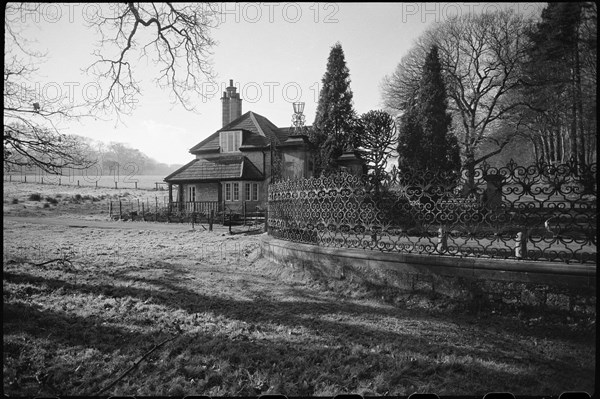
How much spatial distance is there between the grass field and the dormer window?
22.7 m

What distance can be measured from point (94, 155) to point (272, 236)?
4949mm

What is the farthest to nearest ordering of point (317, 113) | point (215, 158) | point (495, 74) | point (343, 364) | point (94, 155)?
1. point (215, 158)
2. point (317, 113)
3. point (495, 74)
4. point (94, 155)
5. point (343, 364)

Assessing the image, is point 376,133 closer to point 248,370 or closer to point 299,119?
point 299,119

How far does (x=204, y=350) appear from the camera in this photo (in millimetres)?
3779

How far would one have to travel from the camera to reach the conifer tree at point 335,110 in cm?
2403

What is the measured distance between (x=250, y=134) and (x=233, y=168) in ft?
12.8

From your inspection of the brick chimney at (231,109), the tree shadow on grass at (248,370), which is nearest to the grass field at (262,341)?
the tree shadow on grass at (248,370)

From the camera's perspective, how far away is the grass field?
10.3 feet

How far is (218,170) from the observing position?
90.0ft

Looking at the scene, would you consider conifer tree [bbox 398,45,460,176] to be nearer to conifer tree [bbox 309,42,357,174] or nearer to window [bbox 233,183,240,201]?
conifer tree [bbox 309,42,357,174]

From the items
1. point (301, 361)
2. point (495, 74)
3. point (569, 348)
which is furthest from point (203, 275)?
point (495, 74)

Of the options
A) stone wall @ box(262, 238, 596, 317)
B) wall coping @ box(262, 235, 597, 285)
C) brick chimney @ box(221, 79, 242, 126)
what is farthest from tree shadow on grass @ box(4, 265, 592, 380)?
brick chimney @ box(221, 79, 242, 126)

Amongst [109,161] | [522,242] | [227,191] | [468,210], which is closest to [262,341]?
[468,210]

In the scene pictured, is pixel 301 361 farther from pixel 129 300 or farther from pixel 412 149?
pixel 412 149
